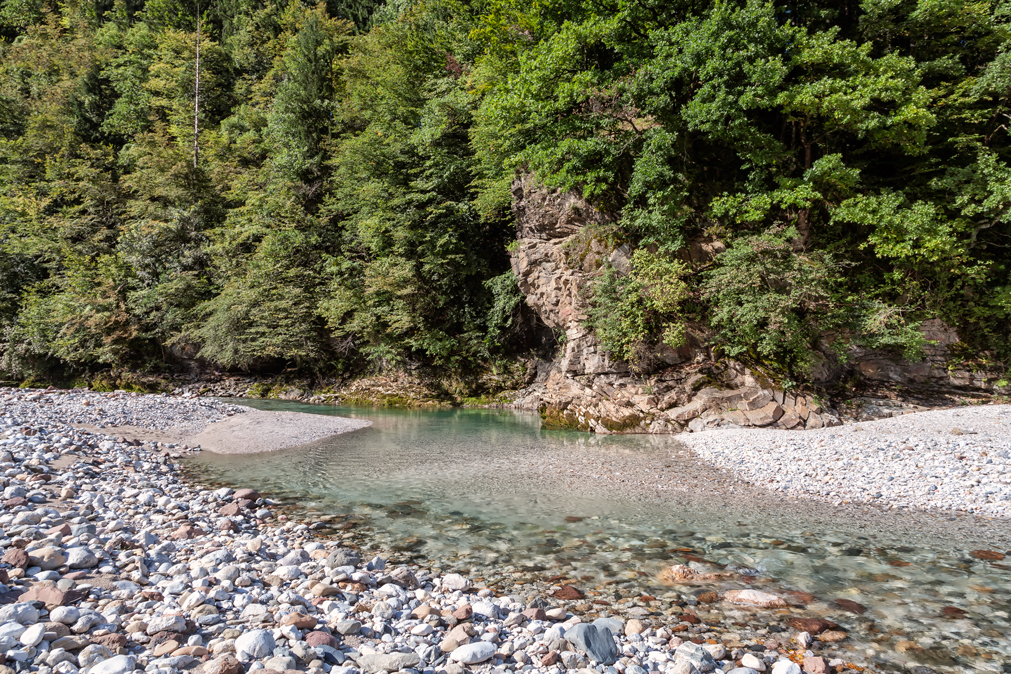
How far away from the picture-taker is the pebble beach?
2551mm

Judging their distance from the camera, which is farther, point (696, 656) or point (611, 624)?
point (611, 624)

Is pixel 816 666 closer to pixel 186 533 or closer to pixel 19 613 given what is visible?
pixel 19 613

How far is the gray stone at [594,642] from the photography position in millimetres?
2898

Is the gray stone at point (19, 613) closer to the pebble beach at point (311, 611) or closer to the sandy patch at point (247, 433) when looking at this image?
the pebble beach at point (311, 611)

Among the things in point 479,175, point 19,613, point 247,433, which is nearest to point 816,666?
point 19,613

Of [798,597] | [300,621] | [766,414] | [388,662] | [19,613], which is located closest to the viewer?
[19,613]

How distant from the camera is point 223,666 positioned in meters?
2.33

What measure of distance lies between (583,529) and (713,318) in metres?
9.19

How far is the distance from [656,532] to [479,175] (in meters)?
18.7

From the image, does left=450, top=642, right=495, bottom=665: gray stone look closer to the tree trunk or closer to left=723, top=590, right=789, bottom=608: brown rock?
left=723, top=590, right=789, bottom=608: brown rock

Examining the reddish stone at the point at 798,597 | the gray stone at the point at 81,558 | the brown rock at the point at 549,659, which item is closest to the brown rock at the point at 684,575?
the reddish stone at the point at 798,597

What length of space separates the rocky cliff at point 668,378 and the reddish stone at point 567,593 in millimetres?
9268

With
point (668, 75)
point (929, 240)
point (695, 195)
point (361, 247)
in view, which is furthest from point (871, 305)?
point (361, 247)

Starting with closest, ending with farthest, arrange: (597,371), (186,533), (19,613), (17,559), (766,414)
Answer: (19,613)
(17,559)
(186,533)
(766,414)
(597,371)
